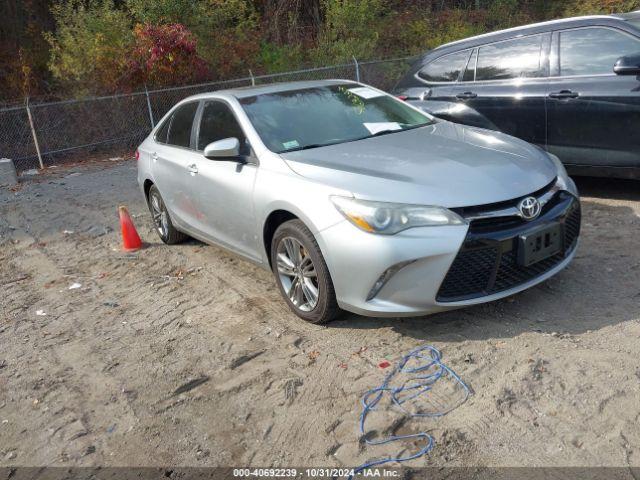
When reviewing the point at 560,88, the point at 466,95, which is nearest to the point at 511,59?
the point at 466,95

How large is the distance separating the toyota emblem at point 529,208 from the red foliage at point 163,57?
12424 millimetres

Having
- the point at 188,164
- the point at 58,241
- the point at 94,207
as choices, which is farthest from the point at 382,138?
the point at 94,207

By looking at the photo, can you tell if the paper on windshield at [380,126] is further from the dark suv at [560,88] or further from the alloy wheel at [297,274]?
the dark suv at [560,88]

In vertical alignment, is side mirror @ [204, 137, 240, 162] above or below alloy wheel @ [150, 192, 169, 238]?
above

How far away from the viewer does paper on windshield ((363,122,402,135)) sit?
508 cm

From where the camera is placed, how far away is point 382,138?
4.90 m

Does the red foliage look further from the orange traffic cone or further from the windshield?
the windshield

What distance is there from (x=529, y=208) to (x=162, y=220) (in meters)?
4.11

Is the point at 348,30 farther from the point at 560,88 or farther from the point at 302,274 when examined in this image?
the point at 302,274

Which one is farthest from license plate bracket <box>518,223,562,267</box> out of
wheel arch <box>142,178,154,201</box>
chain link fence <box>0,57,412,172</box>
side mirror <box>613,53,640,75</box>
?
chain link fence <box>0,57,412,172</box>

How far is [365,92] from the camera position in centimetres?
569

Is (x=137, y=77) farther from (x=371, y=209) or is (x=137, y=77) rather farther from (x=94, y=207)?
(x=371, y=209)

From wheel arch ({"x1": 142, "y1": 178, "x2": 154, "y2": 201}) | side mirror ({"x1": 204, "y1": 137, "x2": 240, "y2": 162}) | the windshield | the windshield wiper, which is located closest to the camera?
side mirror ({"x1": 204, "y1": 137, "x2": 240, "y2": 162})

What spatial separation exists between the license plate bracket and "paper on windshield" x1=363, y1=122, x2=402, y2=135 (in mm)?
1633
